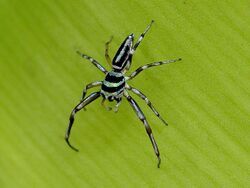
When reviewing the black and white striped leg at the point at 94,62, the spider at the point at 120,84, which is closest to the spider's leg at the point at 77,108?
the spider at the point at 120,84

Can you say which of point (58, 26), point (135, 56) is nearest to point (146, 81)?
point (135, 56)

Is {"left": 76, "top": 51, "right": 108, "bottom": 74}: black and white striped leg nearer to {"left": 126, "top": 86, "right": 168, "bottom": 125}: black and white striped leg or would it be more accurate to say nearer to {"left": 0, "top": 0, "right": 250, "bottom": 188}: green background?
{"left": 0, "top": 0, "right": 250, "bottom": 188}: green background

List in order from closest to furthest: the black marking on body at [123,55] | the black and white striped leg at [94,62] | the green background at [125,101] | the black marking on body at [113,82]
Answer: the green background at [125,101], the black marking on body at [123,55], the black and white striped leg at [94,62], the black marking on body at [113,82]

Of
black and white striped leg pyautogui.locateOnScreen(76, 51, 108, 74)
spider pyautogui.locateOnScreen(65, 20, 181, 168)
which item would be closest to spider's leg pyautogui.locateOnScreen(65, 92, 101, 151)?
spider pyautogui.locateOnScreen(65, 20, 181, 168)

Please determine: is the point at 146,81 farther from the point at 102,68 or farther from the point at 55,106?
the point at 55,106

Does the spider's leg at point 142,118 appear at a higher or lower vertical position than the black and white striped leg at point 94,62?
Answer: lower

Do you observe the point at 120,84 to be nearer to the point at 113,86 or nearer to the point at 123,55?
the point at 113,86

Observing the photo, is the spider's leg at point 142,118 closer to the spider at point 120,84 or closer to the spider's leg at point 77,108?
the spider at point 120,84

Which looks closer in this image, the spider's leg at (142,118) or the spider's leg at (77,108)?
the spider's leg at (142,118)

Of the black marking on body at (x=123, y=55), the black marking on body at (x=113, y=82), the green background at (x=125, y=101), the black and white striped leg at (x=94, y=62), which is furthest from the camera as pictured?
the black marking on body at (x=113, y=82)
